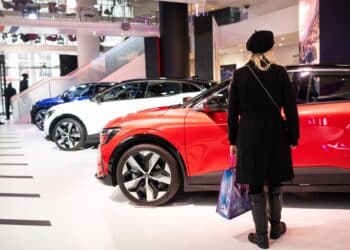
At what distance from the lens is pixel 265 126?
2.94 m

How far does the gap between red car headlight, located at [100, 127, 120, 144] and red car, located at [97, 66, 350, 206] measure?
13 mm

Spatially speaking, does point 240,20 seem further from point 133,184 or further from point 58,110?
point 133,184

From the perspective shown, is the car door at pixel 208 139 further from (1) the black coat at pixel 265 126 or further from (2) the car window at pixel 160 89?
(2) the car window at pixel 160 89

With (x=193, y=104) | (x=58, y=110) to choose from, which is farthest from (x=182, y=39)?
(x=193, y=104)

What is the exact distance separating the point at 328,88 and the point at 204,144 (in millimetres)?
1273

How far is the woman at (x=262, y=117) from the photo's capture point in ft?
9.61

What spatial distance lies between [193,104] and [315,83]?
3.88 feet

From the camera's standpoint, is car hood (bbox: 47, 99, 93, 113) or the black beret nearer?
the black beret

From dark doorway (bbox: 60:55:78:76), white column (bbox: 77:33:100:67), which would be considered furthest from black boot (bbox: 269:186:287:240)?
dark doorway (bbox: 60:55:78:76)

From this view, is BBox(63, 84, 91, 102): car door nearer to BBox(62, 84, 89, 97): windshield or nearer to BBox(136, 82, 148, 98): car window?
BBox(62, 84, 89, 97): windshield

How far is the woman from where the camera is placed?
2928 mm

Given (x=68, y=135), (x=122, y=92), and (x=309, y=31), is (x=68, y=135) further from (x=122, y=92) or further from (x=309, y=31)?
(x=309, y=31)

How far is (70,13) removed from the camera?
18.9 metres

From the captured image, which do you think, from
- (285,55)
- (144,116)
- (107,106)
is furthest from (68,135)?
(285,55)
